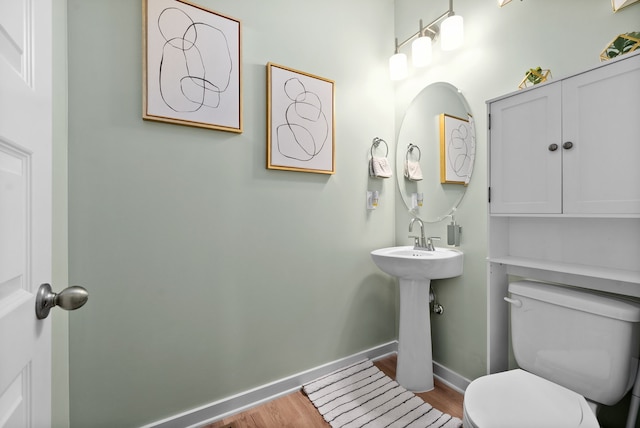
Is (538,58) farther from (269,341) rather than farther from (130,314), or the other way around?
(130,314)

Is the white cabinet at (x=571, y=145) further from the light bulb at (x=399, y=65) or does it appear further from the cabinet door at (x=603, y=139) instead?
the light bulb at (x=399, y=65)

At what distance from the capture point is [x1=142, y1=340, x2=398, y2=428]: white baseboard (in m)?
1.41

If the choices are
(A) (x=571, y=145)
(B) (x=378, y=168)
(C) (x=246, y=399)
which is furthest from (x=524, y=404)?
Result: (B) (x=378, y=168)

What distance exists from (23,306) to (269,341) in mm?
1323

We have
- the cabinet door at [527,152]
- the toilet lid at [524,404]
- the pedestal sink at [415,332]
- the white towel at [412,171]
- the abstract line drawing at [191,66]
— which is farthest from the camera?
the white towel at [412,171]

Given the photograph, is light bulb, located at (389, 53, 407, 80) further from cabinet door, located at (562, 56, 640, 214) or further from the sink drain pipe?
the sink drain pipe

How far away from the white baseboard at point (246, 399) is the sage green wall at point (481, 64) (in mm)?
710

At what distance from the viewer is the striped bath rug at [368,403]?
4.83 ft

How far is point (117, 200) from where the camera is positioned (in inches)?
50.0

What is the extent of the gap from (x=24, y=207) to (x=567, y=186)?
5.24 ft

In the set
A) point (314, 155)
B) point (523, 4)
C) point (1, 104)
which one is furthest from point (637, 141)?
point (1, 104)

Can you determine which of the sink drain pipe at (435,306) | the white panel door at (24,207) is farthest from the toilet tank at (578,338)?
the white panel door at (24,207)

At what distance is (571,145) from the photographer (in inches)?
42.5

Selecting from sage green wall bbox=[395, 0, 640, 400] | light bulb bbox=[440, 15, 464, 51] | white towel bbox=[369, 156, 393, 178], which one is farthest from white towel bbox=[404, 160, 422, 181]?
light bulb bbox=[440, 15, 464, 51]
